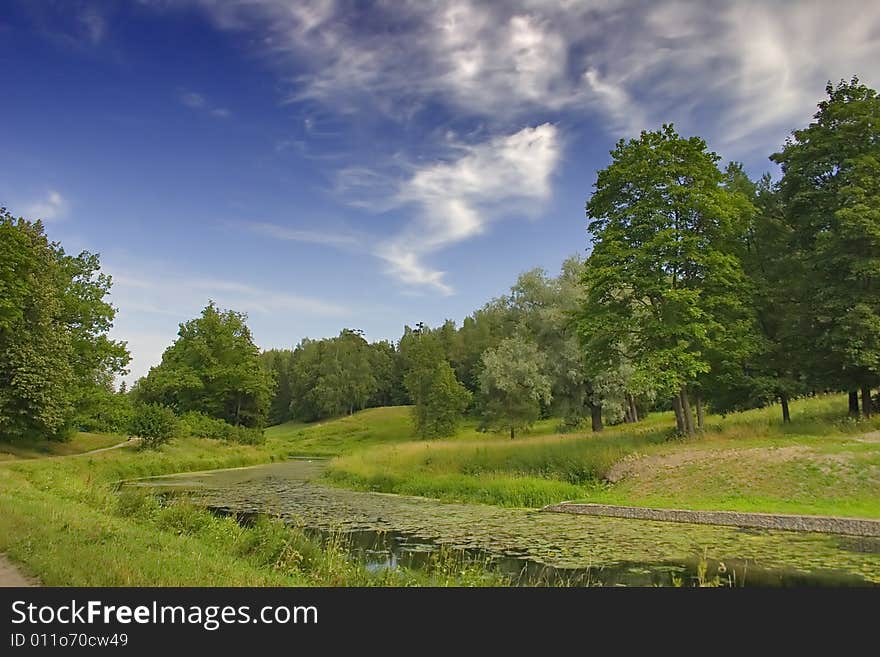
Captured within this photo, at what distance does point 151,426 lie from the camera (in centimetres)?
4541

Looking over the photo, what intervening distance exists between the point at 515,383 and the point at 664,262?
710 inches

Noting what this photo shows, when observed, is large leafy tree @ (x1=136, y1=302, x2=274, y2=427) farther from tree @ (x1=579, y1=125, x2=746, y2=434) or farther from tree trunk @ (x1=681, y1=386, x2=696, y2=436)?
tree trunk @ (x1=681, y1=386, x2=696, y2=436)

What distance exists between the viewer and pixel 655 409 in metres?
63.7

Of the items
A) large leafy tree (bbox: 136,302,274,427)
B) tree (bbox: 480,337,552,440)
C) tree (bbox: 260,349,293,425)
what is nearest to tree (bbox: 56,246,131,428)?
large leafy tree (bbox: 136,302,274,427)

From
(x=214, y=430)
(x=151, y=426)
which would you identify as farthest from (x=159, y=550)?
(x=214, y=430)

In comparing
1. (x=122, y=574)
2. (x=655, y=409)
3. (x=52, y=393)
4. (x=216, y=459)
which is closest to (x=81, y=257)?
(x=52, y=393)

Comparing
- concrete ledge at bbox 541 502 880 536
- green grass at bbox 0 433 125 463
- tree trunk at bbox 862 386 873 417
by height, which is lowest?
concrete ledge at bbox 541 502 880 536

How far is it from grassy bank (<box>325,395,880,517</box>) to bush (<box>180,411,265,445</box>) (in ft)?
84.5

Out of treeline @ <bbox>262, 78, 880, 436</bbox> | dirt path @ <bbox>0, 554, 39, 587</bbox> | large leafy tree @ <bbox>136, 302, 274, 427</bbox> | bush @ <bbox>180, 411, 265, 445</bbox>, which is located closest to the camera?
dirt path @ <bbox>0, 554, 39, 587</bbox>

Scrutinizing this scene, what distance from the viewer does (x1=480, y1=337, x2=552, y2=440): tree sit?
42594 millimetres

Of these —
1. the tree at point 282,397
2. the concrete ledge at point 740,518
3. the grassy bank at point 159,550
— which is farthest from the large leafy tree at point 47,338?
the tree at point 282,397

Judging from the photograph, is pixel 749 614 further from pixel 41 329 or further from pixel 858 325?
pixel 41 329

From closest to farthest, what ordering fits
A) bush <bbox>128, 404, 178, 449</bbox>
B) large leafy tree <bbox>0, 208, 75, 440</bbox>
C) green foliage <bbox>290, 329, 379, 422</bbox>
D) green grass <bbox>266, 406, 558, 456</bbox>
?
1. large leafy tree <bbox>0, 208, 75, 440</bbox>
2. bush <bbox>128, 404, 178, 449</bbox>
3. green grass <bbox>266, 406, 558, 456</bbox>
4. green foliage <bbox>290, 329, 379, 422</bbox>

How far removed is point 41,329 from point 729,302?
3974 centimetres
